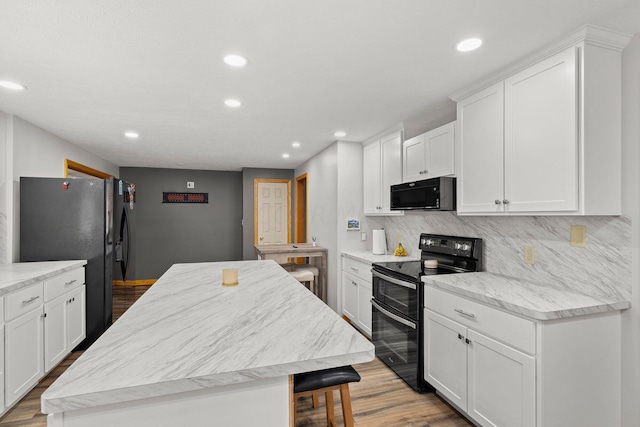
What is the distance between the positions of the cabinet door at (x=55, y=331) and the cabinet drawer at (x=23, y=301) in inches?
6.7

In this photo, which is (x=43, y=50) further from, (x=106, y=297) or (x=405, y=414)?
(x=405, y=414)

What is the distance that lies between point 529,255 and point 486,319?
26.9 inches

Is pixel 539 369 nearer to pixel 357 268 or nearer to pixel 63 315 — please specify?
pixel 357 268

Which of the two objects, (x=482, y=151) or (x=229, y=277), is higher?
(x=482, y=151)

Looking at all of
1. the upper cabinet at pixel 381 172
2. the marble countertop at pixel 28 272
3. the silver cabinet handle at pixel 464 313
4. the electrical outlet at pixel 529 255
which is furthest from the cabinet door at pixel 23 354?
the electrical outlet at pixel 529 255

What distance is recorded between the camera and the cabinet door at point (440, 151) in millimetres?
2646

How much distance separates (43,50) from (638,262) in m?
3.44

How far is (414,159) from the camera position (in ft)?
10.4

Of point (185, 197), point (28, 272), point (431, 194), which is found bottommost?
point (28, 272)

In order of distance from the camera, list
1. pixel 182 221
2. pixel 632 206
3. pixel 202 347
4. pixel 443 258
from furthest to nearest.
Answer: pixel 182 221, pixel 443 258, pixel 632 206, pixel 202 347

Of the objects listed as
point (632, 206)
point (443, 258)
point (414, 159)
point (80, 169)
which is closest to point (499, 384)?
point (632, 206)

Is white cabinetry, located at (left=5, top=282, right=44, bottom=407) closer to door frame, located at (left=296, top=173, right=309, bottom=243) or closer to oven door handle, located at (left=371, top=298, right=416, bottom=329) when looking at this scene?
oven door handle, located at (left=371, top=298, right=416, bottom=329)

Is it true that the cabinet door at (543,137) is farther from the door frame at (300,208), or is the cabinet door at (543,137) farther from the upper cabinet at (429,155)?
the door frame at (300,208)

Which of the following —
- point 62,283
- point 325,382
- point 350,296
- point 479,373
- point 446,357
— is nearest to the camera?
point 325,382
